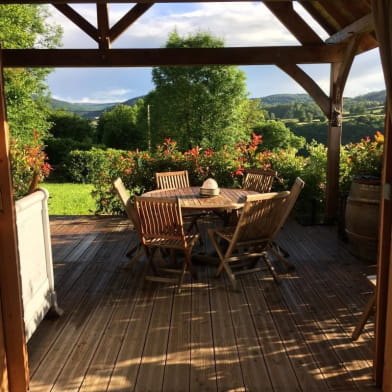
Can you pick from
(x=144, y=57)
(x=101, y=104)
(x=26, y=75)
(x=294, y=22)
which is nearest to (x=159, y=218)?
A: (x=144, y=57)

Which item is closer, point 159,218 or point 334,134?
point 159,218

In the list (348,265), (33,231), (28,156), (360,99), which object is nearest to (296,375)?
(33,231)

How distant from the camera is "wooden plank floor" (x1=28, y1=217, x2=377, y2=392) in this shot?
7.89 feet

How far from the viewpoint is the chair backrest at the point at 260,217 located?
3688 millimetres

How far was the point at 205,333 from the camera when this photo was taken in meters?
2.96

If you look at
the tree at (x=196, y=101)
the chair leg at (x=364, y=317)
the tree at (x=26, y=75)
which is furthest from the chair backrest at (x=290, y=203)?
the tree at (x=196, y=101)

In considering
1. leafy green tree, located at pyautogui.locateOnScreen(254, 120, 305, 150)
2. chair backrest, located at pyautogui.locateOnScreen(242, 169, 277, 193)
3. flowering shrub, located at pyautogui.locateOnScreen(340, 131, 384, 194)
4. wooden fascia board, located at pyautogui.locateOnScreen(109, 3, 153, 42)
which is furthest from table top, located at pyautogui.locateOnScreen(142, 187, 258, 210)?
leafy green tree, located at pyautogui.locateOnScreen(254, 120, 305, 150)

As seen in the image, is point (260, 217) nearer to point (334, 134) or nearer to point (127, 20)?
point (334, 134)

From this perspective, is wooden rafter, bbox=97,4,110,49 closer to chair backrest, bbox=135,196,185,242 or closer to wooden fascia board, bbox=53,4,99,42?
wooden fascia board, bbox=53,4,99,42

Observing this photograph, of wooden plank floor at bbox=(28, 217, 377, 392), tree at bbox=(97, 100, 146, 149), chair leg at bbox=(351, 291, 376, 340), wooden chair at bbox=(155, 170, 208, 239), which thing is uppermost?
tree at bbox=(97, 100, 146, 149)

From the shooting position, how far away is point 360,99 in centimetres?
957

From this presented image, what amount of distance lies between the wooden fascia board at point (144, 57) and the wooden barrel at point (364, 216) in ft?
7.66

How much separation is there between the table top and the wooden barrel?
1267mm

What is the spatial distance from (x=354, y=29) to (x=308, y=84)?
45.5 inches
